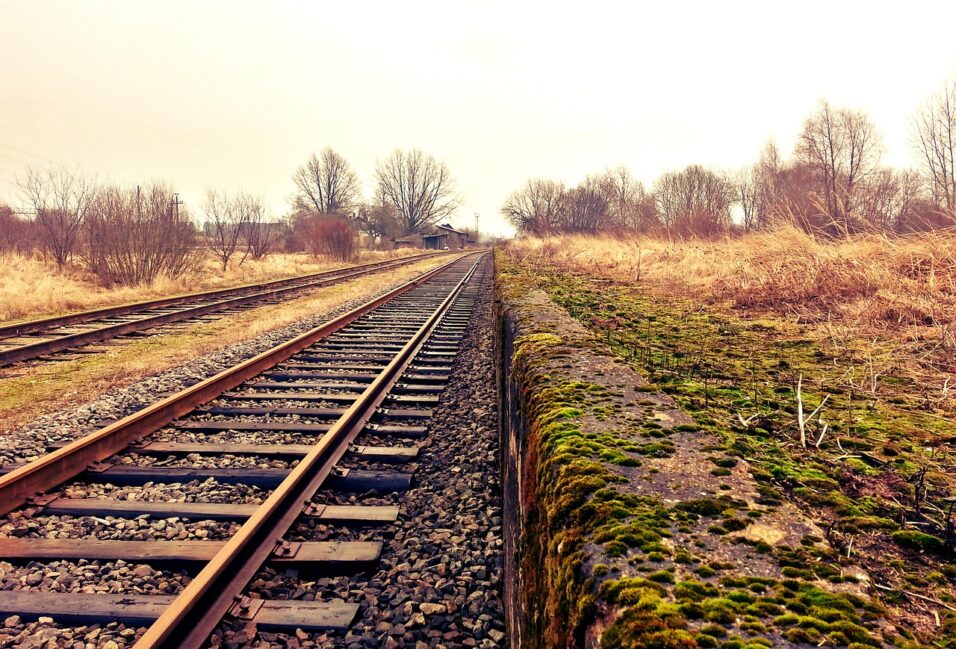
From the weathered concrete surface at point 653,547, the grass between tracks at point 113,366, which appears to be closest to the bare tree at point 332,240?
the grass between tracks at point 113,366

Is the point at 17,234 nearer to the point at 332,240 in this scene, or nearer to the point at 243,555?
the point at 332,240

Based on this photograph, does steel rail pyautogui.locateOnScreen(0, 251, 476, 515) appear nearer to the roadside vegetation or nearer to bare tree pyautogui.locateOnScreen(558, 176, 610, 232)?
the roadside vegetation

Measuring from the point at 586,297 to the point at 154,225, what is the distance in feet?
49.7

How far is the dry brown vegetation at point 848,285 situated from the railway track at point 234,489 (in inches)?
141

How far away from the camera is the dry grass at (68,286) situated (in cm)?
1241

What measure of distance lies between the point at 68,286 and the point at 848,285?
17.8m

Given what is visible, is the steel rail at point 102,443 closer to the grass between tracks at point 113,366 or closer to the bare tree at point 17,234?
the grass between tracks at point 113,366

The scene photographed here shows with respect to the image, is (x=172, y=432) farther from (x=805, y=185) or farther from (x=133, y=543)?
(x=805, y=185)

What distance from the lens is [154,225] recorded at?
17.3 meters

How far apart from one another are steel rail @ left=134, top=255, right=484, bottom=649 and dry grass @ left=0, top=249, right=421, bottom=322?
11211 mm

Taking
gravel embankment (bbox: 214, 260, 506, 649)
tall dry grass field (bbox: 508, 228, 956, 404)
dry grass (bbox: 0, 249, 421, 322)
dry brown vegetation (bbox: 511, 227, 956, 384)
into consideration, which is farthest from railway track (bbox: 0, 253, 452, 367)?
→ dry brown vegetation (bbox: 511, 227, 956, 384)

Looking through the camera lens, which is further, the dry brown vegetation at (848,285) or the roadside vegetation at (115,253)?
the roadside vegetation at (115,253)

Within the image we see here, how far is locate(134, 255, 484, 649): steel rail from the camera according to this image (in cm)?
212

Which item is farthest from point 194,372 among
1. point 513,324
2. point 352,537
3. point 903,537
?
point 903,537
